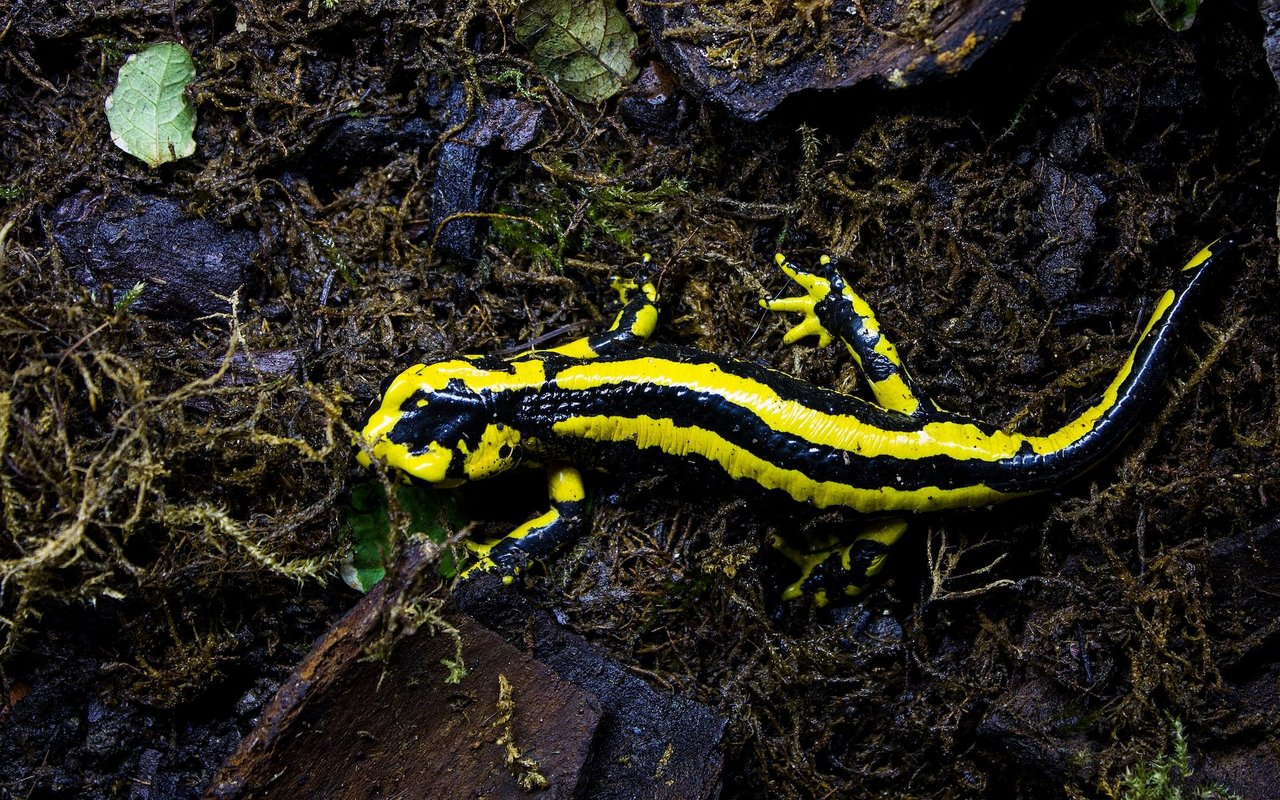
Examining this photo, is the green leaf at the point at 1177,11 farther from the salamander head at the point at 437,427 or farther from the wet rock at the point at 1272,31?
the salamander head at the point at 437,427

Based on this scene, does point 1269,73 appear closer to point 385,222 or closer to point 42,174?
point 385,222

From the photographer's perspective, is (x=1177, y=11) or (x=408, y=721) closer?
(x=408, y=721)

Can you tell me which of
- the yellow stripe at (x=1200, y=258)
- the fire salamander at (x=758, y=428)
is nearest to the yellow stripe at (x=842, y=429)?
the fire salamander at (x=758, y=428)

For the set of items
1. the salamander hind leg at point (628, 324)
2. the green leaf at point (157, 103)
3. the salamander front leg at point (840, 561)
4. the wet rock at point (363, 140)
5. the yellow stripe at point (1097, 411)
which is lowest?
the salamander front leg at point (840, 561)

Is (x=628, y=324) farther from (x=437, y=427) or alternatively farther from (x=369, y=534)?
(x=369, y=534)

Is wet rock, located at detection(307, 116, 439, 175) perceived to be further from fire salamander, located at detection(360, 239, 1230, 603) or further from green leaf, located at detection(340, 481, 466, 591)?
green leaf, located at detection(340, 481, 466, 591)

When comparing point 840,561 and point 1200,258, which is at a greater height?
point 1200,258

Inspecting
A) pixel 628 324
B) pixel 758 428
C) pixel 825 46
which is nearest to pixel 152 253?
pixel 628 324

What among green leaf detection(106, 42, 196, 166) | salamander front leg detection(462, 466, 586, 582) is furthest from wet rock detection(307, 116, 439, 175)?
salamander front leg detection(462, 466, 586, 582)
